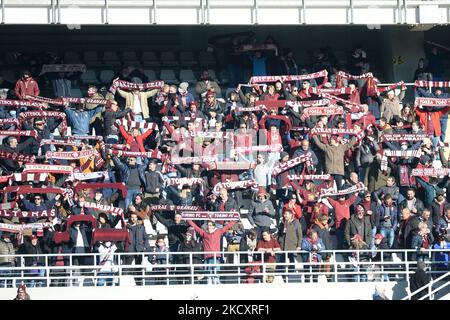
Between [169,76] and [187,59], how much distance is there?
2.40ft

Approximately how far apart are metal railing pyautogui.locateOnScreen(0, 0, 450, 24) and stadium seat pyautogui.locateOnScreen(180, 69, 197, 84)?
1705 mm

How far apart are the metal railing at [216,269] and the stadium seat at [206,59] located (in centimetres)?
583

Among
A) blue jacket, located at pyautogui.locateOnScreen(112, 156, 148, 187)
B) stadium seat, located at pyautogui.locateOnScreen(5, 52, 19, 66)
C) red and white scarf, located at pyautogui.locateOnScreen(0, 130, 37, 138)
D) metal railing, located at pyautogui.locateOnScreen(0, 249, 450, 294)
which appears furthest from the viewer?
stadium seat, located at pyautogui.locateOnScreen(5, 52, 19, 66)

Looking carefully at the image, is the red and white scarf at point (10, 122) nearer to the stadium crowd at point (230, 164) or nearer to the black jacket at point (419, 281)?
the stadium crowd at point (230, 164)

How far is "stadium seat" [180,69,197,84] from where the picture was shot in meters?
38.8

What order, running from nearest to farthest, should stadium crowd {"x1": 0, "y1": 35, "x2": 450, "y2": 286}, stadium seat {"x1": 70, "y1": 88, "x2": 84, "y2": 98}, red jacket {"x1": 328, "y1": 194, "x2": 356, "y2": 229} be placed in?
1. stadium crowd {"x1": 0, "y1": 35, "x2": 450, "y2": 286}
2. red jacket {"x1": 328, "y1": 194, "x2": 356, "y2": 229}
3. stadium seat {"x1": 70, "y1": 88, "x2": 84, "y2": 98}

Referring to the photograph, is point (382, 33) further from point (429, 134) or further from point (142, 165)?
point (142, 165)

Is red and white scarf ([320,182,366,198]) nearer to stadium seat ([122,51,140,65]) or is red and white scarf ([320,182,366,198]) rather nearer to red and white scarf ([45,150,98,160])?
red and white scarf ([45,150,98,160])

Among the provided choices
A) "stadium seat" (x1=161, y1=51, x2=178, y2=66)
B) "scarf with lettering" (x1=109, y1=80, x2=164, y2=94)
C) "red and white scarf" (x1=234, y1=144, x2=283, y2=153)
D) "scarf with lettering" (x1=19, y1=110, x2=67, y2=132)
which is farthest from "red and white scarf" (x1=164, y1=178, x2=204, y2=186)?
"stadium seat" (x1=161, y1=51, x2=178, y2=66)

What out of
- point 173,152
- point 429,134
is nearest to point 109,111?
point 173,152

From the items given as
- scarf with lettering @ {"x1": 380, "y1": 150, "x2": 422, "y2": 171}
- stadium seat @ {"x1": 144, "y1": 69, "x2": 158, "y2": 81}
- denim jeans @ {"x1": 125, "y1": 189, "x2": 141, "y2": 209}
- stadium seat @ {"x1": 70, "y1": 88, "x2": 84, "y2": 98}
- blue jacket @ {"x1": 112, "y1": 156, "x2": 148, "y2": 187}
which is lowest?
denim jeans @ {"x1": 125, "y1": 189, "x2": 141, "y2": 209}

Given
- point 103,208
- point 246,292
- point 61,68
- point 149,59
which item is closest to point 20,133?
point 61,68

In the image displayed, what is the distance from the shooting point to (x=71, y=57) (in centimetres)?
3919

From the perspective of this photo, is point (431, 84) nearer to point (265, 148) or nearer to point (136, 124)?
point (265, 148)
